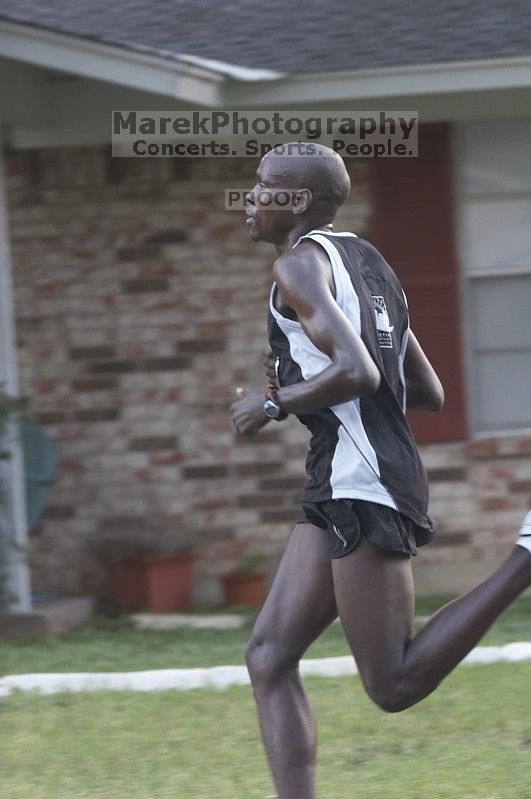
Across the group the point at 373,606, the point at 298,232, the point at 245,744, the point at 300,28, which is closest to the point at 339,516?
the point at 373,606

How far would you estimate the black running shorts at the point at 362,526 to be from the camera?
3.71m

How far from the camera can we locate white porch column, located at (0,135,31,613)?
7.82 metres

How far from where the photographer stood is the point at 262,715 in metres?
3.82

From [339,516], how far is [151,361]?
5.26m

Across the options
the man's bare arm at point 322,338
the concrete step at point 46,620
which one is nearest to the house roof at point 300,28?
the concrete step at point 46,620

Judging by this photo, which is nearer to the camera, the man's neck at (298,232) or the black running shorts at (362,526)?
the black running shorts at (362,526)

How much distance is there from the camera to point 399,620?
373 cm

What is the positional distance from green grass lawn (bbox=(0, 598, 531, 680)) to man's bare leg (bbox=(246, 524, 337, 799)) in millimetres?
2874

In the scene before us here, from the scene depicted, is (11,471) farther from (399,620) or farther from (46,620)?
(399,620)

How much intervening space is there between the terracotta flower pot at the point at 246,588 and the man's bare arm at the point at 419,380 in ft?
14.7

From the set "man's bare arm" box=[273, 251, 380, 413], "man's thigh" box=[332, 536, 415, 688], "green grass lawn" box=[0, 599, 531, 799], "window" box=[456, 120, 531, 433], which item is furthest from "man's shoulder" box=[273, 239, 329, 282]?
"window" box=[456, 120, 531, 433]

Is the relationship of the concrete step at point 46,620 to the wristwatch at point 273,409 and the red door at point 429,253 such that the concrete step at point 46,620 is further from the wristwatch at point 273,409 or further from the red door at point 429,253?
the wristwatch at point 273,409

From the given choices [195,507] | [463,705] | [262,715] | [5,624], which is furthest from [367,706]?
[195,507]

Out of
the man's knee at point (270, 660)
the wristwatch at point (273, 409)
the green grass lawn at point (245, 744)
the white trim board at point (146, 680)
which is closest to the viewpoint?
the wristwatch at point (273, 409)
